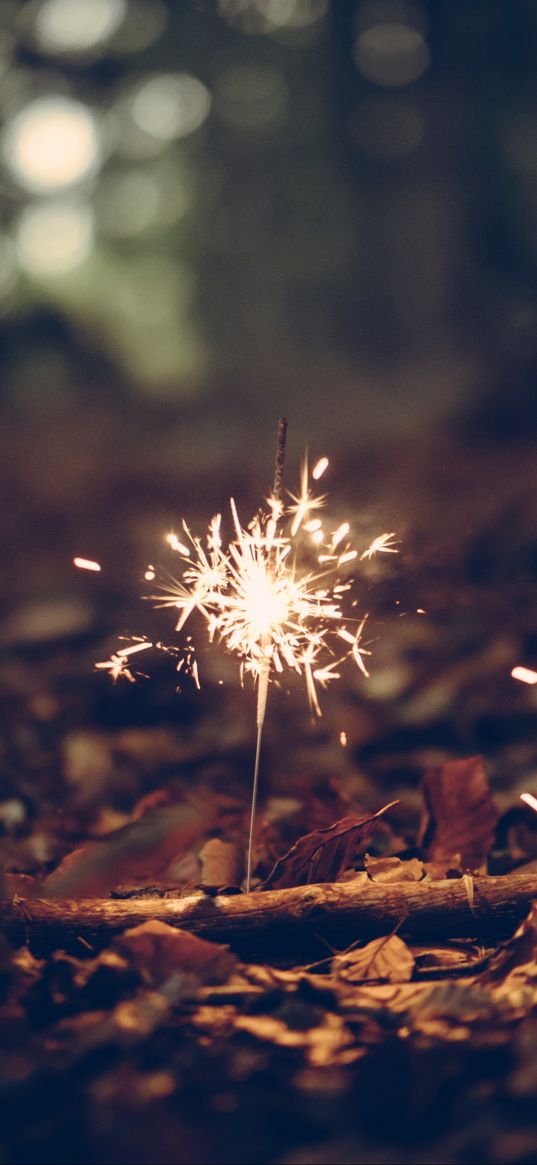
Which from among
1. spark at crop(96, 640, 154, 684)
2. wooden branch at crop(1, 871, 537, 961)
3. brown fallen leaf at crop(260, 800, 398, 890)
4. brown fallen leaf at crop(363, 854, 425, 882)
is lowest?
wooden branch at crop(1, 871, 537, 961)

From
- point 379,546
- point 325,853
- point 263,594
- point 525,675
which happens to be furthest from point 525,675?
point 325,853

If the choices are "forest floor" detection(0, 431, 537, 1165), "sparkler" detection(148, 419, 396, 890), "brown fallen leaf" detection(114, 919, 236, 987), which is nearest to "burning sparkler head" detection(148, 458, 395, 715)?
"sparkler" detection(148, 419, 396, 890)

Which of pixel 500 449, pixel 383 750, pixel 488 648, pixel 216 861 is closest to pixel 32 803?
pixel 216 861

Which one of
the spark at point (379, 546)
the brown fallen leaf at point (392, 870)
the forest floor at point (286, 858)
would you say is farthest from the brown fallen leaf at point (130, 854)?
the spark at point (379, 546)

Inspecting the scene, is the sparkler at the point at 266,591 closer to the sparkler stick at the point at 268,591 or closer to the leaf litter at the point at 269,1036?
the sparkler stick at the point at 268,591

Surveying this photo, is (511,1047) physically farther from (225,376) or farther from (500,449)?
(225,376)

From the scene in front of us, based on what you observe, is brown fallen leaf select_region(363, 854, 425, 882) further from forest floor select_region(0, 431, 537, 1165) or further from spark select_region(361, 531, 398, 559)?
spark select_region(361, 531, 398, 559)

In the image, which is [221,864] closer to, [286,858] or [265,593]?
[286,858]
